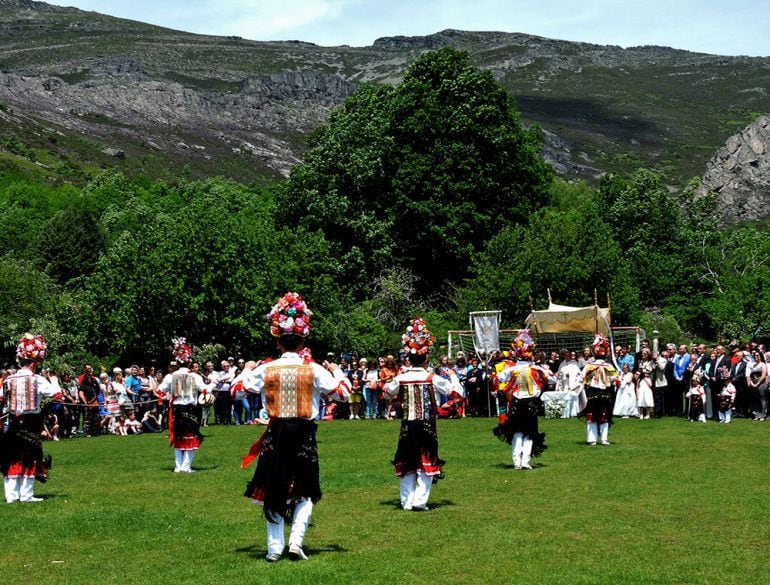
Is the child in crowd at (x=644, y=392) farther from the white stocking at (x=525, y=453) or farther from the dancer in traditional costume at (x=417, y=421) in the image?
the dancer in traditional costume at (x=417, y=421)

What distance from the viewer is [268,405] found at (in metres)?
11.3

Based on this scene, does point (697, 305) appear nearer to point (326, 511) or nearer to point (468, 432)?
point (468, 432)

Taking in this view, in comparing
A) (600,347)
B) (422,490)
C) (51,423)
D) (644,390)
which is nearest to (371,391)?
(644,390)

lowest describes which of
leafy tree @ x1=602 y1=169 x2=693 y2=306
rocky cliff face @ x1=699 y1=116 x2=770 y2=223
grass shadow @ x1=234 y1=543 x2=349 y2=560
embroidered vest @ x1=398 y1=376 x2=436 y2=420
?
grass shadow @ x1=234 y1=543 x2=349 y2=560

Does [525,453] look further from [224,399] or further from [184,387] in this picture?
[224,399]

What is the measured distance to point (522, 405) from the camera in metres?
18.5

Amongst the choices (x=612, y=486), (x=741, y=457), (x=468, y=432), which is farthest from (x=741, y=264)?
(x=612, y=486)

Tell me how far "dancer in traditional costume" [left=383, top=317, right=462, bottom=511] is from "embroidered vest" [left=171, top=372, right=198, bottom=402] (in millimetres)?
5795

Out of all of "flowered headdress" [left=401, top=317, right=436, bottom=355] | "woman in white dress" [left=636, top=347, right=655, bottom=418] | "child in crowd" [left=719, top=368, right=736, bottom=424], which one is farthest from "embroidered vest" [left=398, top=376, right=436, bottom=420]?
"woman in white dress" [left=636, top=347, right=655, bottom=418]

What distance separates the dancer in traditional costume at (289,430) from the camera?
35.8 ft

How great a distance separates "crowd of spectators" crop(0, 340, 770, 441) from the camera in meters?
28.6

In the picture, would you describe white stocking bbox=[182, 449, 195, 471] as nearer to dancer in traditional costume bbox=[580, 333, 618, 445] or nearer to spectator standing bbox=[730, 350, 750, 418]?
dancer in traditional costume bbox=[580, 333, 618, 445]

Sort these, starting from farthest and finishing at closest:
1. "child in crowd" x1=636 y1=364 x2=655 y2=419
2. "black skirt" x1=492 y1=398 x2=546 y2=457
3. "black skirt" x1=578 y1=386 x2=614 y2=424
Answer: "child in crowd" x1=636 y1=364 x2=655 y2=419 → "black skirt" x1=578 y1=386 x2=614 y2=424 → "black skirt" x1=492 y1=398 x2=546 y2=457

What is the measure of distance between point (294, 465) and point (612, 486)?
6.44 metres
